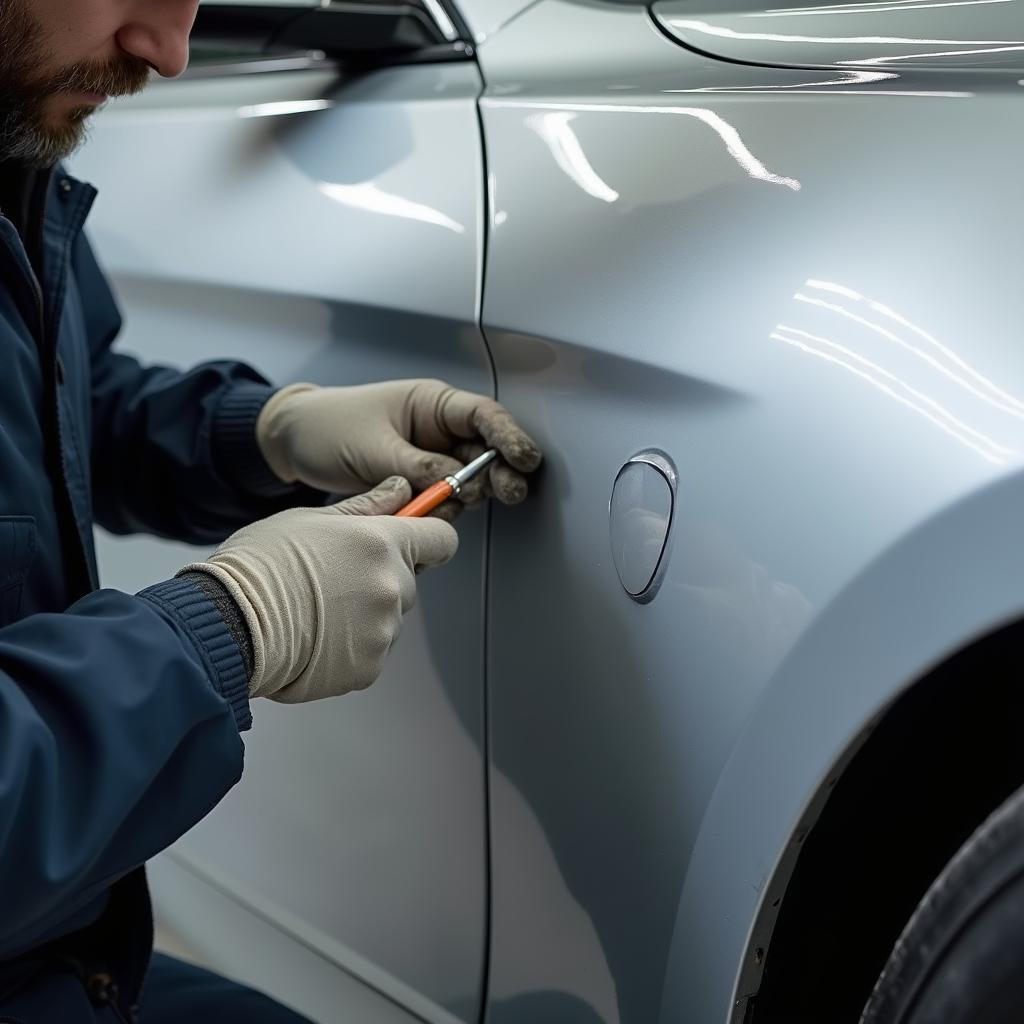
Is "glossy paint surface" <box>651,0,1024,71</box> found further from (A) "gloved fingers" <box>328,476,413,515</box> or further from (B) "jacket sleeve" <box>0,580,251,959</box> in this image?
(B) "jacket sleeve" <box>0,580,251,959</box>

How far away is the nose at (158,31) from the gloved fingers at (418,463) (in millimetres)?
351

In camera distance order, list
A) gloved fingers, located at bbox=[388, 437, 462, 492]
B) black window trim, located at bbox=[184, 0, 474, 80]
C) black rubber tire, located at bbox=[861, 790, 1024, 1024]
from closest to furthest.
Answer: black rubber tire, located at bbox=[861, 790, 1024, 1024], gloved fingers, located at bbox=[388, 437, 462, 492], black window trim, located at bbox=[184, 0, 474, 80]

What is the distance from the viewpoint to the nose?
0.99m

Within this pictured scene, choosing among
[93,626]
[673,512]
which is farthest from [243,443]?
[673,512]

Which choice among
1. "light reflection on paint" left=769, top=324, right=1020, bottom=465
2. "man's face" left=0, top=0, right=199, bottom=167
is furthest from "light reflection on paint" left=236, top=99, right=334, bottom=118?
"light reflection on paint" left=769, top=324, right=1020, bottom=465

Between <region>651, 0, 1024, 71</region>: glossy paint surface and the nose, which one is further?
the nose

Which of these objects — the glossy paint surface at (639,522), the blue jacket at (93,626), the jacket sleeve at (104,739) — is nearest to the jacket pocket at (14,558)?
the blue jacket at (93,626)

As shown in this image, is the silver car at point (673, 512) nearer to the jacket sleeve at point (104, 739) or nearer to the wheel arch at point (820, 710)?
the wheel arch at point (820, 710)

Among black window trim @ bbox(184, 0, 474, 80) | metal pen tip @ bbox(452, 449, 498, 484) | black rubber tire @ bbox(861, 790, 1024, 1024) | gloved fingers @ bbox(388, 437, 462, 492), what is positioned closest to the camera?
black rubber tire @ bbox(861, 790, 1024, 1024)

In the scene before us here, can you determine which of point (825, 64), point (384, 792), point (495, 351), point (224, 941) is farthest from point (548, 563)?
point (224, 941)

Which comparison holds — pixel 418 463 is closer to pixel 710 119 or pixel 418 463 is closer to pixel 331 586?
pixel 331 586

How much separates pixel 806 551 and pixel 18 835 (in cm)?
49

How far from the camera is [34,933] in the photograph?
0.86 meters

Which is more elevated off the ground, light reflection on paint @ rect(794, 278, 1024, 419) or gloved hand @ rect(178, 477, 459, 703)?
light reflection on paint @ rect(794, 278, 1024, 419)
